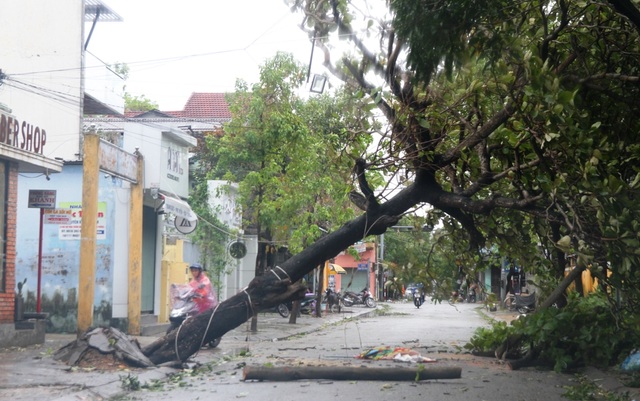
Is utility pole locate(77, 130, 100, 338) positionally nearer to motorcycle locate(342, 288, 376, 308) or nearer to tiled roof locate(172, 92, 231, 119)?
tiled roof locate(172, 92, 231, 119)

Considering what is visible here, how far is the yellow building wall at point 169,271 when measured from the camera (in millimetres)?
24953

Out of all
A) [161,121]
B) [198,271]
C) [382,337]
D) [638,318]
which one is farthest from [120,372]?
[161,121]

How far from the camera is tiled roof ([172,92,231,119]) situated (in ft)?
155

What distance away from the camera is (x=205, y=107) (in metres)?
49.3

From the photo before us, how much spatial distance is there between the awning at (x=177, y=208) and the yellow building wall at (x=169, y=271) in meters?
2.71

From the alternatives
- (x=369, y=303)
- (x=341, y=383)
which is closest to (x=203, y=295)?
(x=341, y=383)

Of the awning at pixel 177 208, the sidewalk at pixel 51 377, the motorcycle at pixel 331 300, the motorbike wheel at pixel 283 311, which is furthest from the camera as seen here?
the motorcycle at pixel 331 300

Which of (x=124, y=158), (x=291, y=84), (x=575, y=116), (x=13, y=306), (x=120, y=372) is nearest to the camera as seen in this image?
(x=575, y=116)

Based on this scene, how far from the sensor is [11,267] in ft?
54.7

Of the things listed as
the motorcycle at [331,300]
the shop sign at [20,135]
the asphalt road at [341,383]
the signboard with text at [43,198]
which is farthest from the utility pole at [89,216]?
the motorcycle at [331,300]

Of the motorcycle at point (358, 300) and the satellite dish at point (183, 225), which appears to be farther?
the motorcycle at point (358, 300)

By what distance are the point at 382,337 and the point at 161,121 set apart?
9.58 meters

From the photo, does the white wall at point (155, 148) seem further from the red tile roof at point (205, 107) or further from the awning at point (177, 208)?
the red tile roof at point (205, 107)

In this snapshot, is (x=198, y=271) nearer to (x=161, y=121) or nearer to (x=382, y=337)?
(x=382, y=337)
